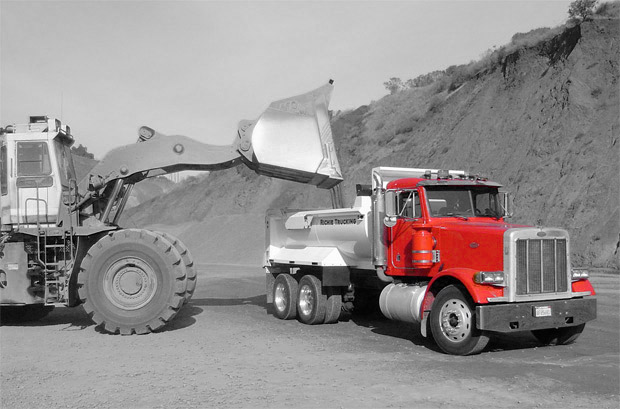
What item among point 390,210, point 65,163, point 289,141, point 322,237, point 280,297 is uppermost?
point 289,141

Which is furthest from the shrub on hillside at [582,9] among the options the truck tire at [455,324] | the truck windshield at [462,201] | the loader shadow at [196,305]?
the truck tire at [455,324]

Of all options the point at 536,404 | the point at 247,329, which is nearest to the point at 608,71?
the point at 247,329

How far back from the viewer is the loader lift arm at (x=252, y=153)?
11930 millimetres

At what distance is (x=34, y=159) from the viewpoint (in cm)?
1186

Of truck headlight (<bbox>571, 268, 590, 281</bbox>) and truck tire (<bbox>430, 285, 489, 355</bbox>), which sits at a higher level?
truck headlight (<bbox>571, 268, 590, 281</bbox>)

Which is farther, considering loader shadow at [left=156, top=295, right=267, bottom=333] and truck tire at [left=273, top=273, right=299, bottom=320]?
truck tire at [left=273, top=273, right=299, bottom=320]

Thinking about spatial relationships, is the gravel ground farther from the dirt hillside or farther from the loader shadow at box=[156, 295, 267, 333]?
the dirt hillside

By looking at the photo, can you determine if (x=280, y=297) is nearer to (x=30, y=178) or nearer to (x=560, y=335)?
(x=30, y=178)

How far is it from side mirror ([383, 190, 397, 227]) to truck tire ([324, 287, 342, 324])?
2508 mm

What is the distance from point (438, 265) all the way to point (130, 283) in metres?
5.31

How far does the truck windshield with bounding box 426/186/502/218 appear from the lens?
10.4m

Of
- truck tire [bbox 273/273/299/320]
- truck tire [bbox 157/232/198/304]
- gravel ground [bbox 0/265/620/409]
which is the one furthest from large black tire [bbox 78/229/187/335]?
truck tire [bbox 273/273/299/320]

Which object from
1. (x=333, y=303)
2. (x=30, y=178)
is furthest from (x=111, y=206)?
(x=333, y=303)

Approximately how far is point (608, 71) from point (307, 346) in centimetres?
2632
